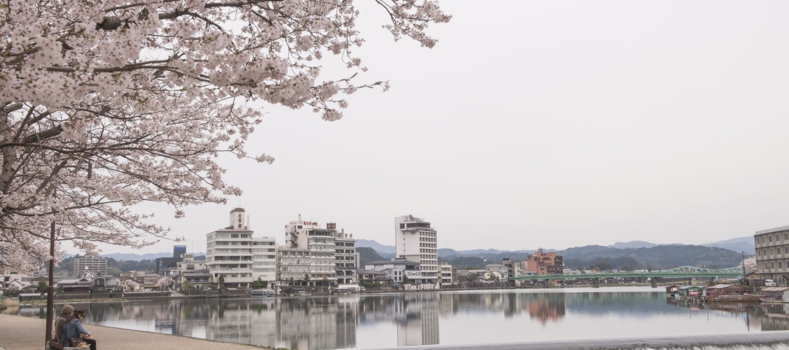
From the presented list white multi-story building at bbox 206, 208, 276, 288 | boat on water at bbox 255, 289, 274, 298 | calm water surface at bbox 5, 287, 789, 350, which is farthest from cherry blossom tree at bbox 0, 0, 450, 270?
white multi-story building at bbox 206, 208, 276, 288

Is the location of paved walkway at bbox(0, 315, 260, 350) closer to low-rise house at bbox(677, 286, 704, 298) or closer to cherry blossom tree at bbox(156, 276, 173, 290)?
low-rise house at bbox(677, 286, 704, 298)

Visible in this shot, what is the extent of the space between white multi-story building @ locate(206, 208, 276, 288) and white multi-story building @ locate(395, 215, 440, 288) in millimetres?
35635

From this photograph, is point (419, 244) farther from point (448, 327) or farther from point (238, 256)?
point (448, 327)

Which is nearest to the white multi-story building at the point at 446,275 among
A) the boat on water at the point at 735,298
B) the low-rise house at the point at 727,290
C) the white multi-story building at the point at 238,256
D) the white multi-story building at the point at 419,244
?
the white multi-story building at the point at 419,244

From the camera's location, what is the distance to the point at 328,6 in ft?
24.5

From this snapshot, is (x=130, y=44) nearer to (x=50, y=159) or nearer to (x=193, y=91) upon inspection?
(x=193, y=91)

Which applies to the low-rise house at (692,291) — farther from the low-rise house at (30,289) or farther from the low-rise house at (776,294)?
the low-rise house at (30,289)

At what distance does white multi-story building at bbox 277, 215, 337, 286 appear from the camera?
86562 millimetres

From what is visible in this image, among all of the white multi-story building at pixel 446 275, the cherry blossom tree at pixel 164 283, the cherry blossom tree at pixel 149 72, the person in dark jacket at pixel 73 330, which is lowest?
the white multi-story building at pixel 446 275

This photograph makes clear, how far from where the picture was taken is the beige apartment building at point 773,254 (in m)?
53.6

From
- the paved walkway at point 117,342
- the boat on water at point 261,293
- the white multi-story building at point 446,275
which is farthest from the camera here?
the white multi-story building at point 446,275

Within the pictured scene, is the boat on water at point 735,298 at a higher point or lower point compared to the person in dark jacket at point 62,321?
lower

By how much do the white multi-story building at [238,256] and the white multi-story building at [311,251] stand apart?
368 cm

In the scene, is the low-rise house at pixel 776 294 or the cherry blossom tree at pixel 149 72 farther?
the low-rise house at pixel 776 294
